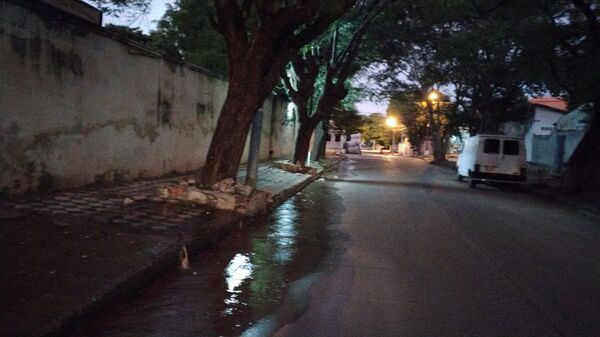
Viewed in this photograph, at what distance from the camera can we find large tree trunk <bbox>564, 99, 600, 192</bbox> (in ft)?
60.8

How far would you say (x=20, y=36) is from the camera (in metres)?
9.23

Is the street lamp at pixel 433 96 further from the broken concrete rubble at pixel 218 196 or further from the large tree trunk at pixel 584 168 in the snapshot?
the broken concrete rubble at pixel 218 196

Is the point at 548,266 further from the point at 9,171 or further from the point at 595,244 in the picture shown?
the point at 9,171

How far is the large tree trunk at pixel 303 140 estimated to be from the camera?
2389 cm

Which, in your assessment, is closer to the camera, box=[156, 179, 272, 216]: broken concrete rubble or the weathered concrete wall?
the weathered concrete wall

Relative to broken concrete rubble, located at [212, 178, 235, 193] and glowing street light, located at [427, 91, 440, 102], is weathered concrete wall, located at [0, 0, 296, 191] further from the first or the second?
glowing street light, located at [427, 91, 440, 102]

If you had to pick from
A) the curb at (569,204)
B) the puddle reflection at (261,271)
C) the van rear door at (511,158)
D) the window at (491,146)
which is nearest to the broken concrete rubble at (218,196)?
the puddle reflection at (261,271)

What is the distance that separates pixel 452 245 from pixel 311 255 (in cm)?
247

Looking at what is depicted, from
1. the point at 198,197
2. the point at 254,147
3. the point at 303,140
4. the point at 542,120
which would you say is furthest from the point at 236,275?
the point at 542,120

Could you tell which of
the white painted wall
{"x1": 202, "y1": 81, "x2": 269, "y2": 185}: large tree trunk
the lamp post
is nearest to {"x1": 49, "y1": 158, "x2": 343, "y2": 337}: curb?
{"x1": 202, "y1": 81, "x2": 269, "y2": 185}: large tree trunk

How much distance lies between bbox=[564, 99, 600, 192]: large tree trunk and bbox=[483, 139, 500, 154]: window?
2.50 m

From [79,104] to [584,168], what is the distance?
52.0 feet

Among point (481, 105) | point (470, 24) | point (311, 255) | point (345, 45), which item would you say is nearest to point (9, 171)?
point (311, 255)

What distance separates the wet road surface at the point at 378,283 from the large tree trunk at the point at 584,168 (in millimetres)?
7625
